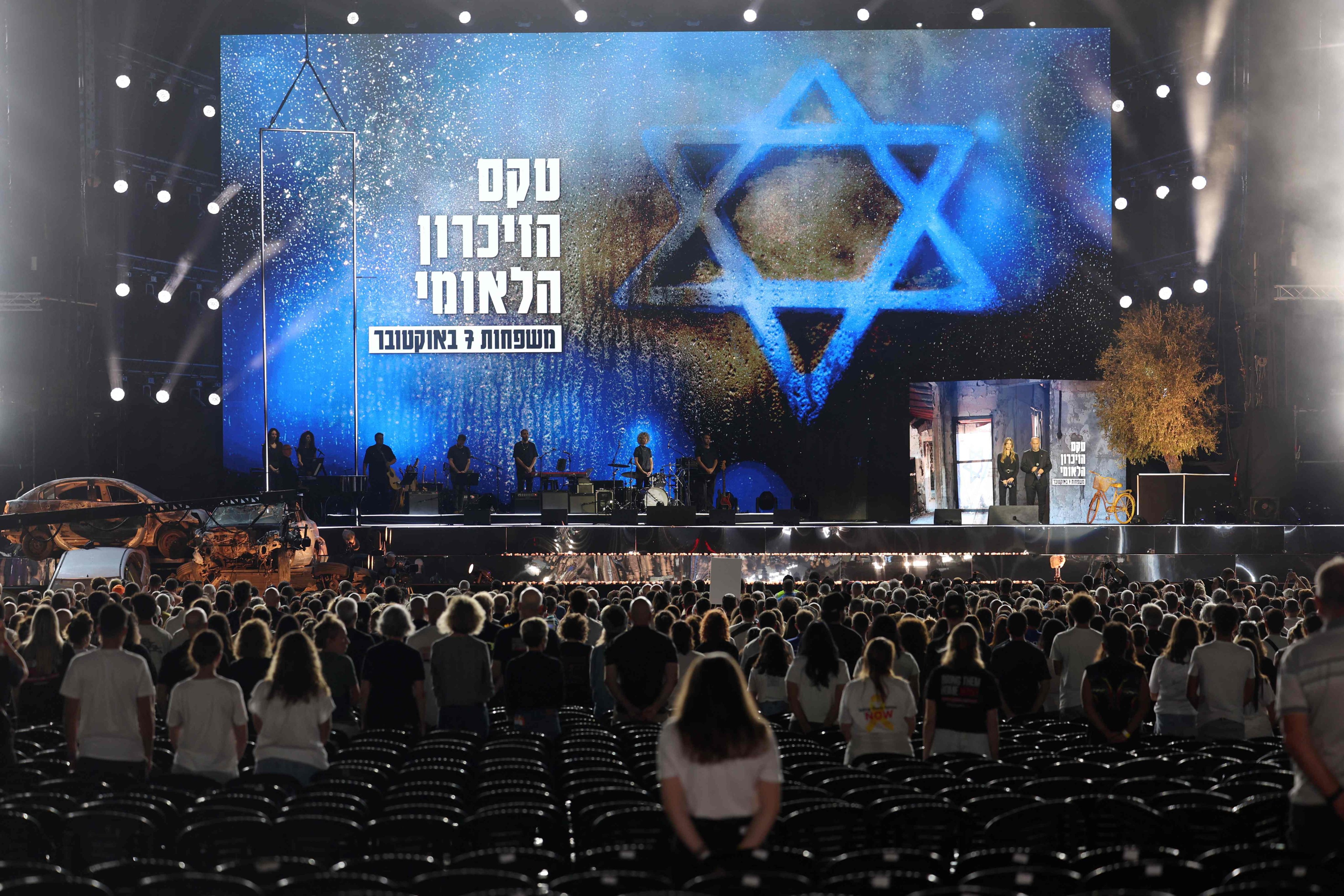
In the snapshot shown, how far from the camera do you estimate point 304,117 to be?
26.1 metres

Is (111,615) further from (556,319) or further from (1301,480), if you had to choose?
(1301,480)

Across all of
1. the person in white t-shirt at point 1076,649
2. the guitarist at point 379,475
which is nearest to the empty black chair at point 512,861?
the person in white t-shirt at point 1076,649

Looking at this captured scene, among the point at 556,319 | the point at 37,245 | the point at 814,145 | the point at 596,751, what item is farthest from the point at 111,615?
the point at 814,145

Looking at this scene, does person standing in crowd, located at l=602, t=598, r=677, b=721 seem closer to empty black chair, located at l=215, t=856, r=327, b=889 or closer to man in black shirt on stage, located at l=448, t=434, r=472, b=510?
empty black chair, located at l=215, t=856, r=327, b=889

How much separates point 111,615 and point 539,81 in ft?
71.3

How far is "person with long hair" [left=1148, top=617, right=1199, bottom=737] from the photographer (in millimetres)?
7527

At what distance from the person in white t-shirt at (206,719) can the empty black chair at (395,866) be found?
1.99 metres

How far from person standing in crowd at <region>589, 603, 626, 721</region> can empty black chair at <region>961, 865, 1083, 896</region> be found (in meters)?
4.82

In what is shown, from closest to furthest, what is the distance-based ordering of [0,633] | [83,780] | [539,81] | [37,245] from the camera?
[83,780], [0,633], [37,245], [539,81]

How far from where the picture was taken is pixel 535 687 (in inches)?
293

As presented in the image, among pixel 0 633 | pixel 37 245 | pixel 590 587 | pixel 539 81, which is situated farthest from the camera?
pixel 539 81

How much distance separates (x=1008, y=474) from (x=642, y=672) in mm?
16296

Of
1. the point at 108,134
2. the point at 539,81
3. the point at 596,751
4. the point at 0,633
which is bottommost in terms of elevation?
the point at 596,751

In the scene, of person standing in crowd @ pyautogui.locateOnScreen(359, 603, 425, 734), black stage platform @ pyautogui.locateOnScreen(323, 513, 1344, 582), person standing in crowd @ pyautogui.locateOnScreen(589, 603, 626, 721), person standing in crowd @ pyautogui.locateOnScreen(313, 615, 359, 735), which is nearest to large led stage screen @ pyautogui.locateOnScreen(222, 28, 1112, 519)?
black stage platform @ pyautogui.locateOnScreen(323, 513, 1344, 582)
